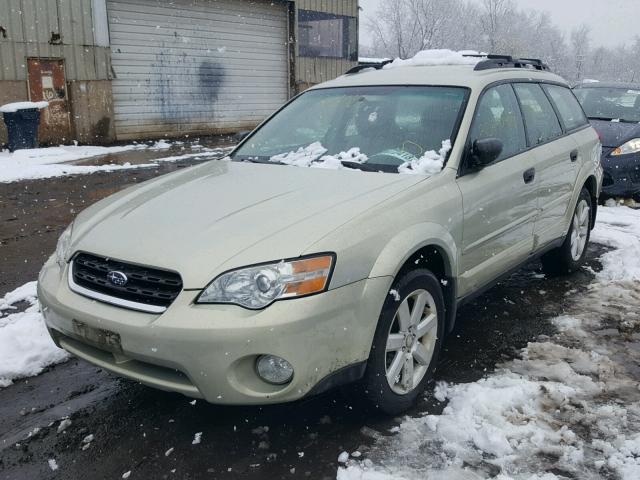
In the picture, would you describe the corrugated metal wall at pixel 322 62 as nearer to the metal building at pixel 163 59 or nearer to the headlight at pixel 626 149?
the metal building at pixel 163 59

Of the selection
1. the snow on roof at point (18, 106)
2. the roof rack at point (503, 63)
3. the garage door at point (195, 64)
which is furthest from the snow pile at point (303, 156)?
the garage door at point (195, 64)

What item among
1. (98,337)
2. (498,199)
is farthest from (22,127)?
(498,199)

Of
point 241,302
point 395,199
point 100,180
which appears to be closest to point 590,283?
point 395,199

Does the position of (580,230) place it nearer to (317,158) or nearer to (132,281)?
(317,158)

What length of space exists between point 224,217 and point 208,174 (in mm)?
967

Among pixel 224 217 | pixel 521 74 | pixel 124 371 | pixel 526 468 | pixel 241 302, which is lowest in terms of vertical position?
pixel 526 468

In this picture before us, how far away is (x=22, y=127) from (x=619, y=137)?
37.1 ft

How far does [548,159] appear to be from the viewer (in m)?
4.39

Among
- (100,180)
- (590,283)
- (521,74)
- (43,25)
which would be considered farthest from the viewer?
(43,25)

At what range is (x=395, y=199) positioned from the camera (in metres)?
3.02

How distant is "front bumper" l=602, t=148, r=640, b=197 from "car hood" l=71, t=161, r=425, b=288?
5.84 metres

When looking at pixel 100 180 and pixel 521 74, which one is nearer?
pixel 521 74

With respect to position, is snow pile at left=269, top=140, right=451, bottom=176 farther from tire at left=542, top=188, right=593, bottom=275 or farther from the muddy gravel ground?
tire at left=542, top=188, right=593, bottom=275

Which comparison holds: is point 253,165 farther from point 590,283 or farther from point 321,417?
point 590,283
